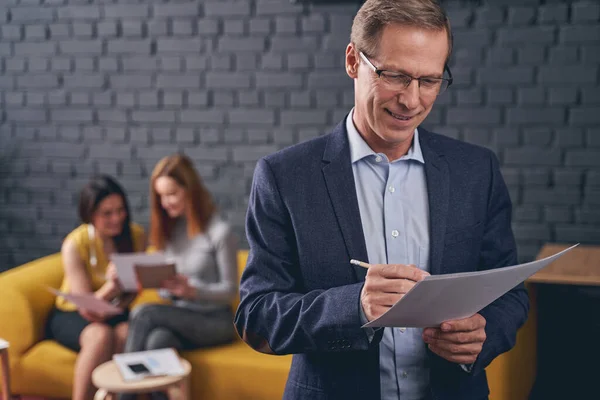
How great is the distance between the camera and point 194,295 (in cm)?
323

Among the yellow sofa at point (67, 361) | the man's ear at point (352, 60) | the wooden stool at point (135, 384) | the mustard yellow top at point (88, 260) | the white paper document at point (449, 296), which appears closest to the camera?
the white paper document at point (449, 296)

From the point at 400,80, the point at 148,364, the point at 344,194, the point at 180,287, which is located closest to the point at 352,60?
the point at 400,80

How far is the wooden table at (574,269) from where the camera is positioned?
9.16 feet

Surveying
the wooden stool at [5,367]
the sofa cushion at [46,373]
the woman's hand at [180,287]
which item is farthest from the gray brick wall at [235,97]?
the wooden stool at [5,367]

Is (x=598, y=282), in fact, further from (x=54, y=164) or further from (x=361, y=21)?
(x=54, y=164)

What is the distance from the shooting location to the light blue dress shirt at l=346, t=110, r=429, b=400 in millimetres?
1360

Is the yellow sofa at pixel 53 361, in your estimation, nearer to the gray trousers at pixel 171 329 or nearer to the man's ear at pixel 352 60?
the gray trousers at pixel 171 329

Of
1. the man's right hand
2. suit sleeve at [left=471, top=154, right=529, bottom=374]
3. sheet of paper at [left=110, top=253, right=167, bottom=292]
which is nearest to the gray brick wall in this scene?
sheet of paper at [left=110, top=253, right=167, bottom=292]

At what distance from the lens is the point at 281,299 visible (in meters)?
1.30

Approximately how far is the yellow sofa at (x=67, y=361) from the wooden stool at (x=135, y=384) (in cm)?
21

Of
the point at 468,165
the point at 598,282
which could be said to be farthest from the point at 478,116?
the point at 468,165

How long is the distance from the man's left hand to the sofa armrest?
8.12 ft

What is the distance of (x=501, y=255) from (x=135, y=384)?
1.74 metres

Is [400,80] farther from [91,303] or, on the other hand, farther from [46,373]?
[46,373]
